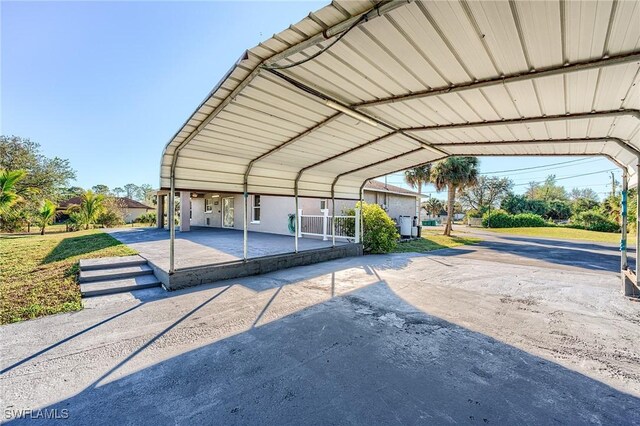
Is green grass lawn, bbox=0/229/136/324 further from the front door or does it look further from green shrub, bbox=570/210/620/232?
green shrub, bbox=570/210/620/232

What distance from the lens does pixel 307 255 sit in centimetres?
802

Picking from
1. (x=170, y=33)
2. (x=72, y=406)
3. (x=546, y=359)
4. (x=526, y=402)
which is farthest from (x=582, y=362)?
(x=170, y=33)

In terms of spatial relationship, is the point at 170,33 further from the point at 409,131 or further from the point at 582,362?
the point at 582,362

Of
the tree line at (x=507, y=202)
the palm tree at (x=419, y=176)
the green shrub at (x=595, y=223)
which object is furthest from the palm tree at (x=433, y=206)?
the palm tree at (x=419, y=176)

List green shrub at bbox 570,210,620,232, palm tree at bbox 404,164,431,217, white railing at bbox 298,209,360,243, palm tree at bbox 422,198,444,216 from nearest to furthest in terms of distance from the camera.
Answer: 1. white railing at bbox 298,209,360,243
2. palm tree at bbox 404,164,431,217
3. green shrub at bbox 570,210,620,232
4. palm tree at bbox 422,198,444,216

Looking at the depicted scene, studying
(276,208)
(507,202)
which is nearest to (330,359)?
(276,208)

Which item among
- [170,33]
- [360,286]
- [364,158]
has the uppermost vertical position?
[170,33]

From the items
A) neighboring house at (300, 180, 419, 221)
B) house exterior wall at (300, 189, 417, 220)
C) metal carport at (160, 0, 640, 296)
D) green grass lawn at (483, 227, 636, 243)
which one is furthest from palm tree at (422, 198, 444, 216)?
metal carport at (160, 0, 640, 296)

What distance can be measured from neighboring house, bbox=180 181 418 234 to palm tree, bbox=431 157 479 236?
2.16 m

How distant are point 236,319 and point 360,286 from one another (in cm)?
283

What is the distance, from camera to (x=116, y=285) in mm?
5137

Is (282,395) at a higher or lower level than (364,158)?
lower

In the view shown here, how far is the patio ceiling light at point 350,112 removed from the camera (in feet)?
13.7

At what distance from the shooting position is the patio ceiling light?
4.17m
